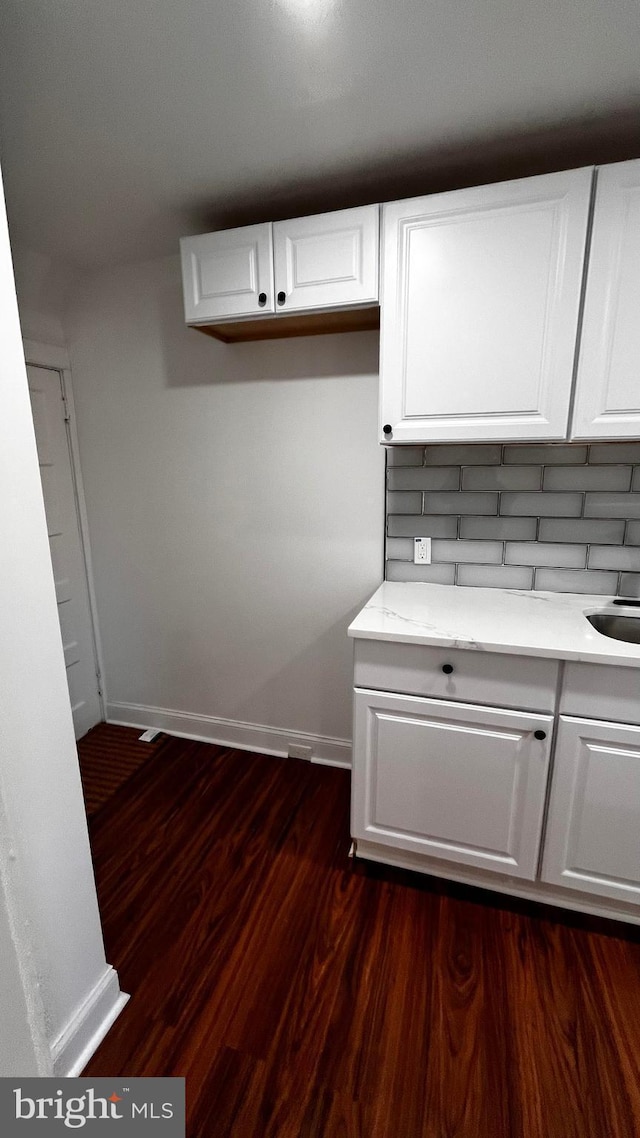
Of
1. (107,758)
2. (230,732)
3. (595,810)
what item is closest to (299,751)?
(230,732)

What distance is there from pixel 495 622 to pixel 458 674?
0.21 m

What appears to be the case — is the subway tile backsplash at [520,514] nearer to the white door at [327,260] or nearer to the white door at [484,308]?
the white door at [484,308]

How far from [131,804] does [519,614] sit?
1821mm

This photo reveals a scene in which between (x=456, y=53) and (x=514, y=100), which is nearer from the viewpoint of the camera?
(x=456, y=53)

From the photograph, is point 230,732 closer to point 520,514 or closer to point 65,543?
point 65,543

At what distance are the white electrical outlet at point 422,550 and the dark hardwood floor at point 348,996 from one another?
115 centimetres

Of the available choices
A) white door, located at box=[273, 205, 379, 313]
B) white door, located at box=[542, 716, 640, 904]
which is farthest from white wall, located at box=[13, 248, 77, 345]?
white door, located at box=[542, 716, 640, 904]

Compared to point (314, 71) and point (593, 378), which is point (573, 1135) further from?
point (314, 71)

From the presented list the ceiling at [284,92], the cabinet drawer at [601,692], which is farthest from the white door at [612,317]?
the cabinet drawer at [601,692]

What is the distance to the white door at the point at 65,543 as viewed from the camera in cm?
235

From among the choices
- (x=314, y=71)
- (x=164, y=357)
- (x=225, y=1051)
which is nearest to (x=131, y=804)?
(x=225, y=1051)

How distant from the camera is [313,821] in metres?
2.01

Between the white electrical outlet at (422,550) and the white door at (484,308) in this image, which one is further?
the white electrical outlet at (422,550)

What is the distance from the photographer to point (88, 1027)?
123 cm
